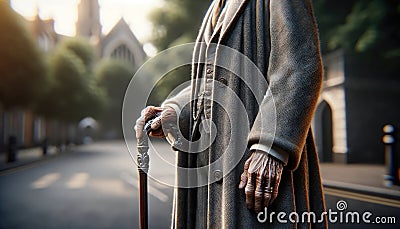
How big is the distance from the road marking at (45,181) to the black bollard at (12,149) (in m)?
1.21

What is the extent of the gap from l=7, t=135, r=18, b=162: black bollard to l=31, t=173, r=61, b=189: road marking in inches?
47.6

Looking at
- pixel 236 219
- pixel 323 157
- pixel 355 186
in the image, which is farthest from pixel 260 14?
pixel 323 157

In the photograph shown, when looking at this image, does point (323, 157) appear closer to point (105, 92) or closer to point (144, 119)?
point (105, 92)

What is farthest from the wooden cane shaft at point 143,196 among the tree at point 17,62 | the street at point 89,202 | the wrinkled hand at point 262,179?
the tree at point 17,62

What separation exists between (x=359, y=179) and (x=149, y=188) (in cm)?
306

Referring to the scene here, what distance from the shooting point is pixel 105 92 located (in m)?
5.42

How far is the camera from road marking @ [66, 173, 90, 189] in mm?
4851

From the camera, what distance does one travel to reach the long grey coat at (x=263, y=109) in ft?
2.54

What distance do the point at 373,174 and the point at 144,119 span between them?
16.1 ft

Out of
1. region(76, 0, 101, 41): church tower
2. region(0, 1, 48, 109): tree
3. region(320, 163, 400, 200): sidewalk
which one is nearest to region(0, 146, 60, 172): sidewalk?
region(0, 1, 48, 109): tree

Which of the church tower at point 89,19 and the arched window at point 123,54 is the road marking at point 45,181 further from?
the church tower at point 89,19

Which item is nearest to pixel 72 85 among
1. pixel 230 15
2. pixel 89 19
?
pixel 89 19

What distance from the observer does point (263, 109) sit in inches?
31.4

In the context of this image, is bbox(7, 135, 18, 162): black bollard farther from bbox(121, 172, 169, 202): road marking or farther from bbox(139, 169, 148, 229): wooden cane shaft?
bbox(139, 169, 148, 229): wooden cane shaft
